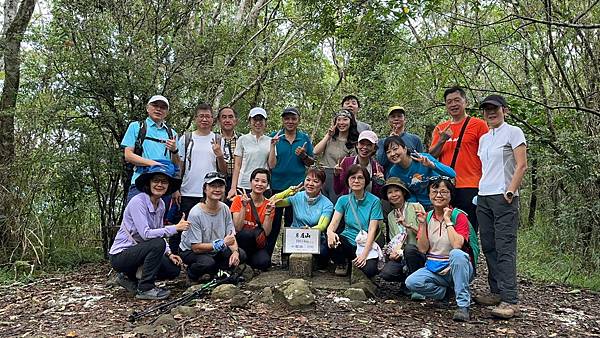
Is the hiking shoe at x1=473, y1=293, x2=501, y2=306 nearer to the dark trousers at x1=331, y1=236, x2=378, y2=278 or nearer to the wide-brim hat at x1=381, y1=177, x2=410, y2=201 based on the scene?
the dark trousers at x1=331, y1=236, x2=378, y2=278

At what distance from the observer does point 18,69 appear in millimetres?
6824

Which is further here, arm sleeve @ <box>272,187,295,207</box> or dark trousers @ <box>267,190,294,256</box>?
dark trousers @ <box>267,190,294,256</box>

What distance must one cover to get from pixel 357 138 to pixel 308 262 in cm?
162

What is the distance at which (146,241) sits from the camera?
500 cm

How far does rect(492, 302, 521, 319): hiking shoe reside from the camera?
15.1 feet

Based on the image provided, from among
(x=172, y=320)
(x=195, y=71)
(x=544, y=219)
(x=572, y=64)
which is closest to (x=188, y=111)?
(x=195, y=71)

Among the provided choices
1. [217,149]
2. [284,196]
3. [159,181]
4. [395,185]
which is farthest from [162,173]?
[395,185]

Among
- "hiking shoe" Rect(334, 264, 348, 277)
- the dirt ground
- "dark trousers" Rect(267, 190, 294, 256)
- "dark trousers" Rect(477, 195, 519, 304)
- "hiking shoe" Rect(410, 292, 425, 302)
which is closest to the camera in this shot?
the dirt ground

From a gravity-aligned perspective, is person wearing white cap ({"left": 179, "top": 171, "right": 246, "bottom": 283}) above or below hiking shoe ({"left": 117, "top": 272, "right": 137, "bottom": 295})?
above

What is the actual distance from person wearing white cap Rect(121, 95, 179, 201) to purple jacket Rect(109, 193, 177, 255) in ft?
1.81

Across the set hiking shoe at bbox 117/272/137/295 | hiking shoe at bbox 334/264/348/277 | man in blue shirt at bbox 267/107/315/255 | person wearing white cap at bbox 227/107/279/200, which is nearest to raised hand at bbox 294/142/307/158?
man in blue shirt at bbox 267/107/315/255

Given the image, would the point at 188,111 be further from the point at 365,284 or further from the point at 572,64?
the point at 572,64

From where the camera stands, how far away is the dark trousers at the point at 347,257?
17.2 ft

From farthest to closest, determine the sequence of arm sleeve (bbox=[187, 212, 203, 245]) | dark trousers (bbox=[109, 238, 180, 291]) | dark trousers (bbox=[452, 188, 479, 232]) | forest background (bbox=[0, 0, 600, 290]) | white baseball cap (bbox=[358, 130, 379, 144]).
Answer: forest background (bbox=[0, 0, 600, 290]) < white baseball cap (bbox=[358, 130, 379, 144]) < arm sleeve (bbox=[187, 212, 203, 245]) < dark trousers (bbox=[452, 188, 479, 232]) < dark trousers (bbox=[109, 238, 180, 291])
